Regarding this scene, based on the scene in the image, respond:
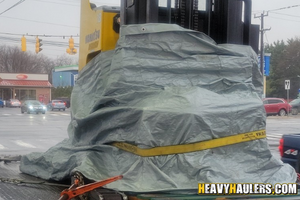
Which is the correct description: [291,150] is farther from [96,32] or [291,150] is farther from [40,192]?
[40,192]

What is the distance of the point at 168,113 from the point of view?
3.92 meters

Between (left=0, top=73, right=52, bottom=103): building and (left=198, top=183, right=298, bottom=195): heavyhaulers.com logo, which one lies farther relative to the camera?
(left=0, top=73, right=52, bottom=103): building

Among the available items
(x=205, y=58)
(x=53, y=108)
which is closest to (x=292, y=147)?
(x=205, y=58)

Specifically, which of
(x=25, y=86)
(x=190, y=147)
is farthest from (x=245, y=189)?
(x=25, y=86)

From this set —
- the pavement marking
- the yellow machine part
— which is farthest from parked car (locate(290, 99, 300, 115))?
the yellow machine part

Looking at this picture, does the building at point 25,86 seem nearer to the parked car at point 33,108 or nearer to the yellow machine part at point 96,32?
the parked car at point 33,108

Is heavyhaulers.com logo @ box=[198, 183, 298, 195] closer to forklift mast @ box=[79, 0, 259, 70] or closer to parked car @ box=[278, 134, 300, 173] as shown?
forklift mast @ box=[79, 0, 259, 70]

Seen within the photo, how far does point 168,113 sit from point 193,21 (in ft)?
5.13

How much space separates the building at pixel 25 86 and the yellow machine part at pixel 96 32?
7314 centimetres

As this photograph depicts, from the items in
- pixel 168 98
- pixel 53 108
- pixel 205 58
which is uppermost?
pixel 205 58

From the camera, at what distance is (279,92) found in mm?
66188

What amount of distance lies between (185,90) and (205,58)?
0.45m

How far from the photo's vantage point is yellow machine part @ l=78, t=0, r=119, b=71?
4.98 metres

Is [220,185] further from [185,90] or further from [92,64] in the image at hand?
[92,64]
